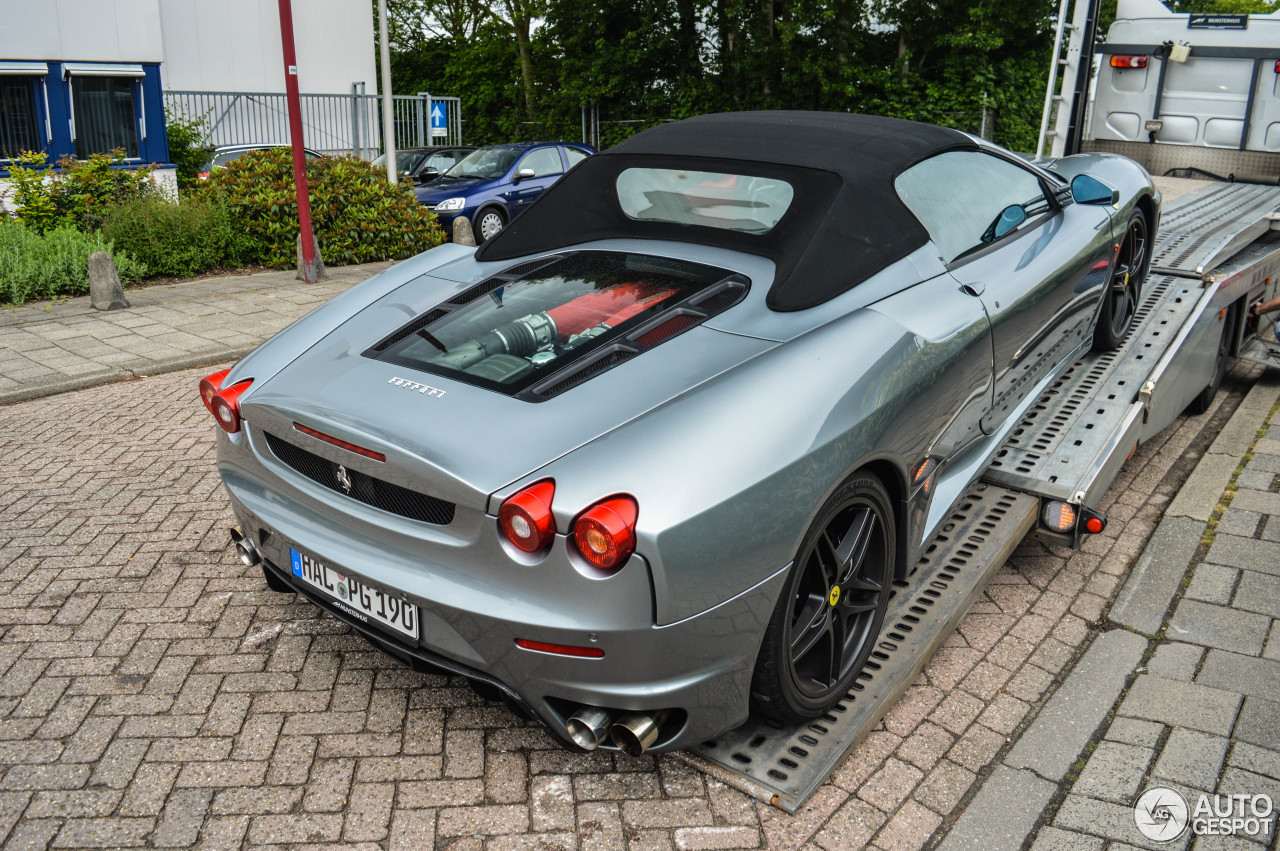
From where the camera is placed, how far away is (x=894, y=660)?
305cm

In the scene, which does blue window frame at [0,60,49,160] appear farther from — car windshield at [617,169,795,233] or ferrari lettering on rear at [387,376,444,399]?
ferrari lettering on rear at [387,376,444,399]

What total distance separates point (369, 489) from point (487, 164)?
11.7 meters

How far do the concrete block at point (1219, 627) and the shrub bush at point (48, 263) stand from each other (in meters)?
8.64

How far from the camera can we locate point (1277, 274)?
255 inches

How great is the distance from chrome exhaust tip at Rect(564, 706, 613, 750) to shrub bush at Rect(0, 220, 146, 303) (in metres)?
8.02

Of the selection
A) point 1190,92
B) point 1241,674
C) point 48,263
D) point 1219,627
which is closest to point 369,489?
point 1241,674

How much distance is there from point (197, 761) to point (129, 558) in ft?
4.84

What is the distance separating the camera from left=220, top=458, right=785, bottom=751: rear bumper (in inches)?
88.4

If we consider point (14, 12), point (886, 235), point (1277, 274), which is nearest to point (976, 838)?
point (886, 235)

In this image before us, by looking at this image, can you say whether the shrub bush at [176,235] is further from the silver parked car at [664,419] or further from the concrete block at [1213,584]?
the concrete block at [1213,584]

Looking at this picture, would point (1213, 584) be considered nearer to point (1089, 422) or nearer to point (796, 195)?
point (1089, 422)

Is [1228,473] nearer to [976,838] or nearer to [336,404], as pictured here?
[976,838]

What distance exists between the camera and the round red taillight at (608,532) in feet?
7.10

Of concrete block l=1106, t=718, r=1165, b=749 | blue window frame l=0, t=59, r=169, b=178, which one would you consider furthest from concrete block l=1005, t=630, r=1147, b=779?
blue window frame l=0, t=59, r=169, b=178
